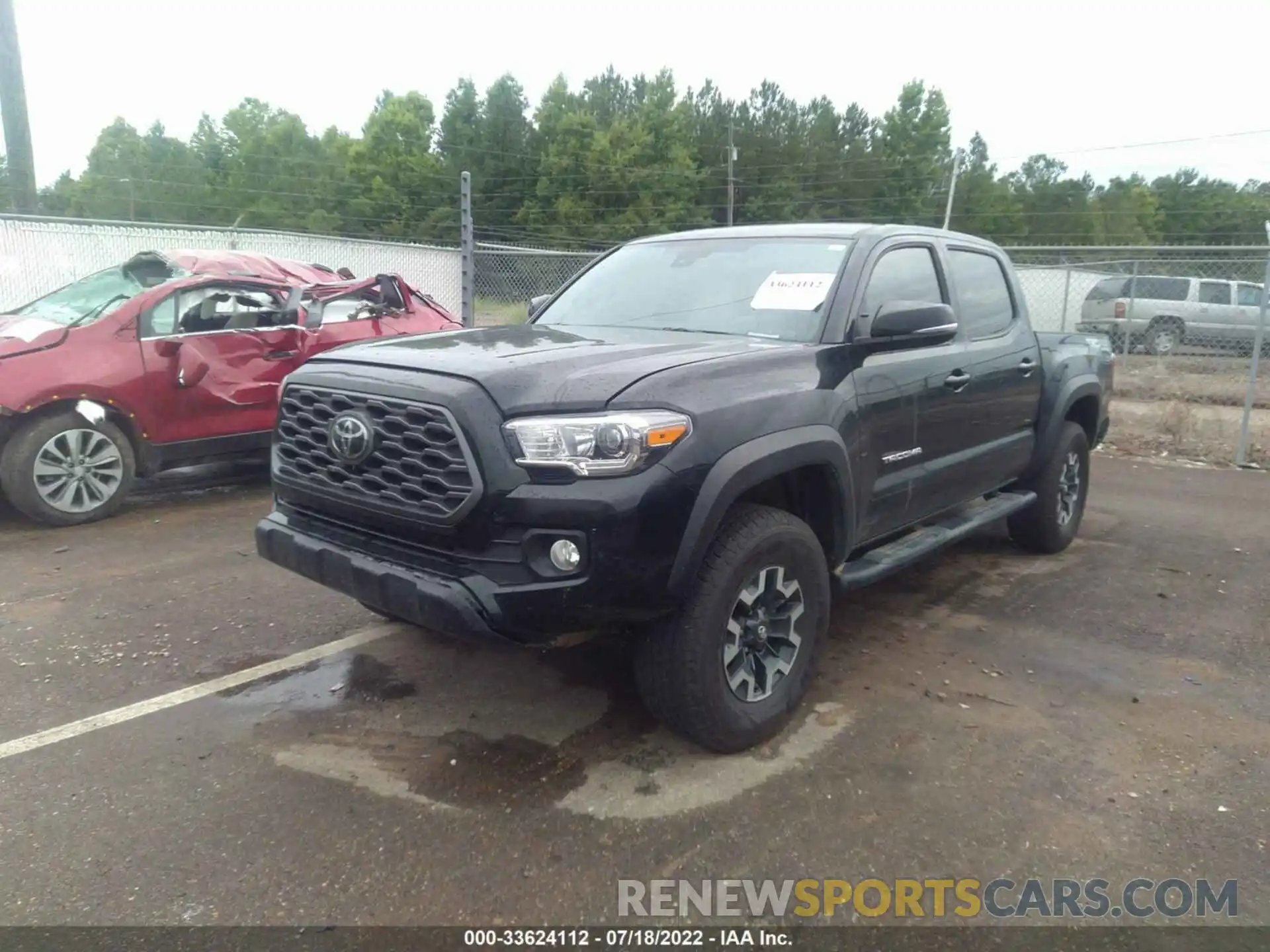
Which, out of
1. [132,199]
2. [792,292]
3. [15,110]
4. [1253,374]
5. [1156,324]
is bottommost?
[1253,374]

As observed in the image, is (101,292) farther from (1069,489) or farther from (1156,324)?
(1156,324)

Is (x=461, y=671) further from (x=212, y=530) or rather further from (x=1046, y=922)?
(x=212, y=530)

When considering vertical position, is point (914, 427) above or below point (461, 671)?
above

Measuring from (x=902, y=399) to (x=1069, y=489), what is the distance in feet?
8.48

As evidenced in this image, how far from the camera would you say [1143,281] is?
1513 cm

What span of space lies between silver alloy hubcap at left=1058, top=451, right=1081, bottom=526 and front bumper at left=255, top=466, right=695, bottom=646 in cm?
377

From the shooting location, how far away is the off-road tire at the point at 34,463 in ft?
19.4

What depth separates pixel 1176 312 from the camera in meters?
15.1

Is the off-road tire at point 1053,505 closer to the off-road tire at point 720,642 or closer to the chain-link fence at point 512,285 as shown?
the off-road tire at point 720,642

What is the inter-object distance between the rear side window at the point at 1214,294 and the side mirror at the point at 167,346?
1525 cm

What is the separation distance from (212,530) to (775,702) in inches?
171

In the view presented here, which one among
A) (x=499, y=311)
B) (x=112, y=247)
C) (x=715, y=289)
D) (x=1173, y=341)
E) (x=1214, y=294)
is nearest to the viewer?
(x=715, y=289)

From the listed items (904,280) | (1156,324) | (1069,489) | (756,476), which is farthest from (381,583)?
(1156,324)

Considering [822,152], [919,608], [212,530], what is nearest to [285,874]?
[919,608]
